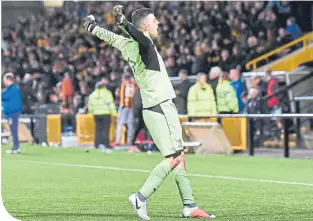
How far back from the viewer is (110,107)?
81.6 feet

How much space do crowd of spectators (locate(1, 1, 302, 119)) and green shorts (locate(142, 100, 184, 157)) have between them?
48.2 feet

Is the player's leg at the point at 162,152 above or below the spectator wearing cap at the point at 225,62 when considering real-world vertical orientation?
below

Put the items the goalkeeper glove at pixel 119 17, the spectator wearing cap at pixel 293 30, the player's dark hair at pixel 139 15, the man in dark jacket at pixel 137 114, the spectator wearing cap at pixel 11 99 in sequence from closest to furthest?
the goalkeeper glove at pixel 119 17 < the player's dark hair at pixel 139 15 < the spectator wearing cap at pixel 11 99 < the man in dark jacket at pixel 137 114 < the spectator wearing cap at pixel 293 30

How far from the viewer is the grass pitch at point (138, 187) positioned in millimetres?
10047

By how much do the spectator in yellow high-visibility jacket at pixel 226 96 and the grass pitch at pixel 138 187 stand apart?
6.25ft

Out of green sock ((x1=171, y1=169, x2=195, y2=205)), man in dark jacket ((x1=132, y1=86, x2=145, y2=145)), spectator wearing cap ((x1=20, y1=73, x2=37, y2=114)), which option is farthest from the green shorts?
spectator wearing cap ((x1=20, y1=73, x2=37, y2=114))

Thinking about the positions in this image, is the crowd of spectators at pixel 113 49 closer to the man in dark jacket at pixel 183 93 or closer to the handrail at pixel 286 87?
the man in dark jacket at pixel 183 93

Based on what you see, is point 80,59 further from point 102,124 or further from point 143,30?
point 143,30

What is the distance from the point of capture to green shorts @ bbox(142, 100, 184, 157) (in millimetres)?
9195

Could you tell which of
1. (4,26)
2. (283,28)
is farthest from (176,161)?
(4,26)

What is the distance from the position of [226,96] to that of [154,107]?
13.9m

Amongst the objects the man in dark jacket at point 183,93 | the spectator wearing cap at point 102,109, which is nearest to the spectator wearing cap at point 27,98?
the spectator wearing cap at point 102,109

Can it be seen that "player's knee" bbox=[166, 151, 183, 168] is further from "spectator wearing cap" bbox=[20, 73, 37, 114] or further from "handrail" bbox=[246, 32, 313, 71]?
"spectator wearing cap" bbox=[20, 73, 37, 114]

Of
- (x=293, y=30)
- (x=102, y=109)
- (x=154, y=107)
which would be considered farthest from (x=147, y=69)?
(x=293, y=30)
